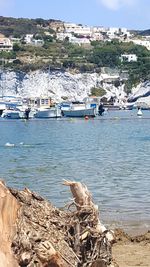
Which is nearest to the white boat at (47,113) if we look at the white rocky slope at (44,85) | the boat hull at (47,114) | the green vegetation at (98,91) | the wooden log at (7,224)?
the boat hull at (47,114)

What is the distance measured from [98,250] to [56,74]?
170072mm

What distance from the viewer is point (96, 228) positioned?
8734 mm

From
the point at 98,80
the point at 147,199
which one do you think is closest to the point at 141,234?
the point at 147,199

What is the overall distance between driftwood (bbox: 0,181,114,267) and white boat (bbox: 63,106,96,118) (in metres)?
109

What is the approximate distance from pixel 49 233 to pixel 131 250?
4675 millimetres

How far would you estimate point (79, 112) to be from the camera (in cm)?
12056

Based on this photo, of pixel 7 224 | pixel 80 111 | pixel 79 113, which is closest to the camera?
pixel 7 224

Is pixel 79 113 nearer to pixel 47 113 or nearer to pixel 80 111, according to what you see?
pixel 80 111

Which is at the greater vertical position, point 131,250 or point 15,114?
point 131,250

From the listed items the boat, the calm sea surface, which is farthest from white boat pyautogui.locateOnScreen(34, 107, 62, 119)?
the calm sea surface

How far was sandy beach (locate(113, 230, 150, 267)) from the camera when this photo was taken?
446 inches

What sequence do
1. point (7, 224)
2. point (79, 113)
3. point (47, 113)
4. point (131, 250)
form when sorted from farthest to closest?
point (47, 113)
point (79, 113)
point (131, 250)
point (7, 224)

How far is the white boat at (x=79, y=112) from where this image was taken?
118375 millimetres

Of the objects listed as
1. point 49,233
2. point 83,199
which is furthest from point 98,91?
point 49,233
